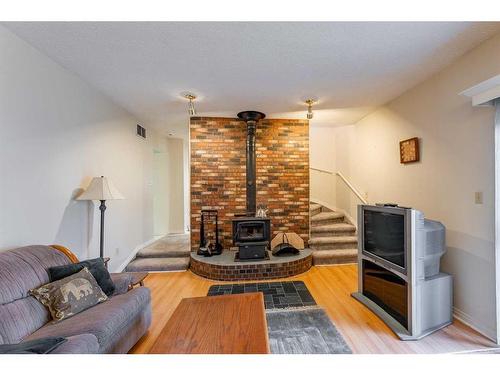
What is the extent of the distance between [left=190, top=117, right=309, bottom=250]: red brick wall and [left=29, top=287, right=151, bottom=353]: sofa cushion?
230cm

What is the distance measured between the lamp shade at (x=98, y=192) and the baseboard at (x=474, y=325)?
Answer: 398 cm

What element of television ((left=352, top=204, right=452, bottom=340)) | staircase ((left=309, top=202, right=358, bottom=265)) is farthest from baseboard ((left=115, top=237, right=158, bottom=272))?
television ((left=352, top=204, right=452, bottom=340))

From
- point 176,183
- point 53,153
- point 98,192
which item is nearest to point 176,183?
point 176,183

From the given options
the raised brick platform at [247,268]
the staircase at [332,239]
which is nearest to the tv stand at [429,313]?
the raised brick platform at [247,268]

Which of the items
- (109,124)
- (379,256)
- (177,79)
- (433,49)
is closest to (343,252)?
(379,256)

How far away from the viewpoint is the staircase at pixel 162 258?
359 centimetres

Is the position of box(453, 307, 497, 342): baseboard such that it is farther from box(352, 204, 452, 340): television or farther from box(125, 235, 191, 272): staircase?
box(125, 235, 191, 272): staircase

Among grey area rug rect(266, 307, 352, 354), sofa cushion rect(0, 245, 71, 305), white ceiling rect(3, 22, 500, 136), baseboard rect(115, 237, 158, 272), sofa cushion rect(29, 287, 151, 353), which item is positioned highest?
white ceiling rect(3, 22, 500, 136)

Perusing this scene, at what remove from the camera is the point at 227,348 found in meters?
1.22

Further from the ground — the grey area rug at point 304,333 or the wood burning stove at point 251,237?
the wood burning stove at point 251,237

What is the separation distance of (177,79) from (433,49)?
264 centimetres

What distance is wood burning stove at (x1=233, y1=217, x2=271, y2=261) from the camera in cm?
349

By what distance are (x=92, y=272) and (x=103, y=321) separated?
629 mm

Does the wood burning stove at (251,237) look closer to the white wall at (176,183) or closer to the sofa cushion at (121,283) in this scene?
the sofa cushion at (121,283)
